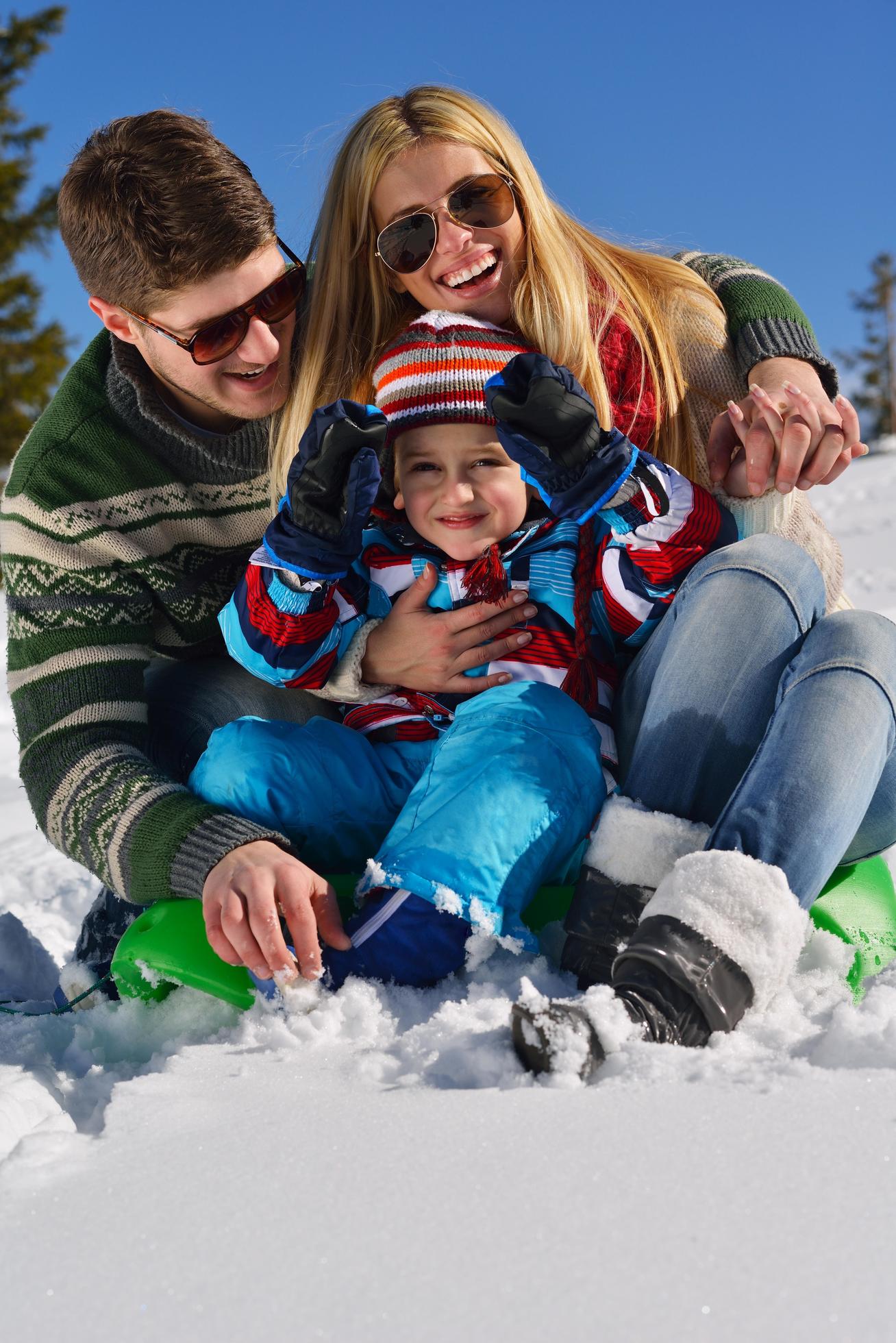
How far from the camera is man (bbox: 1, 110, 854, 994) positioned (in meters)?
2.10

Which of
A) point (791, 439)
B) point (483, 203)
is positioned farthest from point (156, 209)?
point (791, 439)

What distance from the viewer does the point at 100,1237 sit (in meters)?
0.97

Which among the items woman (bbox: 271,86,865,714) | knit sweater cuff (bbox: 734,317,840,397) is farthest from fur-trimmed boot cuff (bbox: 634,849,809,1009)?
knit sweater cuff (bbox: 734,317,840,397)

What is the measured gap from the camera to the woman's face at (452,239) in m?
2.18

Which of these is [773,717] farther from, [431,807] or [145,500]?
[145,500]

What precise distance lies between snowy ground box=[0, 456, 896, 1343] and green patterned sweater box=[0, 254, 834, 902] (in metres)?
0.82

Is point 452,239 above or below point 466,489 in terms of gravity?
above

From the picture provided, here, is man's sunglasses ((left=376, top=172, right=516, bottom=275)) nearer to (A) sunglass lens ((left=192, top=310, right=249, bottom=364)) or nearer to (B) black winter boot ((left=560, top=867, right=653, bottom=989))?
(A) sunglass lens ((left=192, top=310, right=249, bottom=364))

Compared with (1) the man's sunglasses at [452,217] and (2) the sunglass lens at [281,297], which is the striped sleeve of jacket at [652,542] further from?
(2) the sunglass lens at [281,297]

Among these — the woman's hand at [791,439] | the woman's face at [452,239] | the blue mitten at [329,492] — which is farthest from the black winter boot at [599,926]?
the woman's face at [452,239]

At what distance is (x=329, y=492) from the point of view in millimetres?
1853

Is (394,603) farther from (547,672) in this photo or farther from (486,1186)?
(486,1186)

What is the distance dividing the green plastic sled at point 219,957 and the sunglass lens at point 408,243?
3.98 feet

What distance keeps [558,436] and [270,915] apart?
86cm
